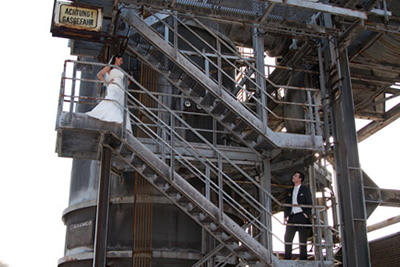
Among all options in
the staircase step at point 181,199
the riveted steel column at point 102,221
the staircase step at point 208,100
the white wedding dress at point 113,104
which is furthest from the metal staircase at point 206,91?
Result: the riveted steel column at point 102,221

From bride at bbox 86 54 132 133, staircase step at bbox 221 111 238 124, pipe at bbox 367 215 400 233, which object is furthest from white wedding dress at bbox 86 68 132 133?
pipe at bbox 367 215 400 233

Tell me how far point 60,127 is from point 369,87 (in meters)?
10.5

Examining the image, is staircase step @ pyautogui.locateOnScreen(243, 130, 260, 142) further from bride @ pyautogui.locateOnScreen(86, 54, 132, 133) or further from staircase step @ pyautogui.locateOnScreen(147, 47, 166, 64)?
bride @ pyautogui.locateOnScreen(86, 54, 132, 133)

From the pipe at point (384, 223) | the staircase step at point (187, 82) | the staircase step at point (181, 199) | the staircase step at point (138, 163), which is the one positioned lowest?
the staircase step at point (181, 199)

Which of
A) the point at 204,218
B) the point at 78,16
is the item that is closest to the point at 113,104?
the point at 78,16

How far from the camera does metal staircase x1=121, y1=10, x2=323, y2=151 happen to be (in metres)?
11.8

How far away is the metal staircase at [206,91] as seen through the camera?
11.8 meters

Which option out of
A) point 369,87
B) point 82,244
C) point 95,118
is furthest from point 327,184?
point 95,118

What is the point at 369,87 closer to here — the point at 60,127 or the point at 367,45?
the point at 367,45

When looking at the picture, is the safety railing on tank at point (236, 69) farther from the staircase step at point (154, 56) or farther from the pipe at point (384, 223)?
the pipe at point (384, 223)

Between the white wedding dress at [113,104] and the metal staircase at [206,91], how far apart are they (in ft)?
5.23

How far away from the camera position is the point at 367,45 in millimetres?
14492

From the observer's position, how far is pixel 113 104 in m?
10.2

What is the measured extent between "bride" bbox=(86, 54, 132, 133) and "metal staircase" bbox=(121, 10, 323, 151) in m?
1.47
